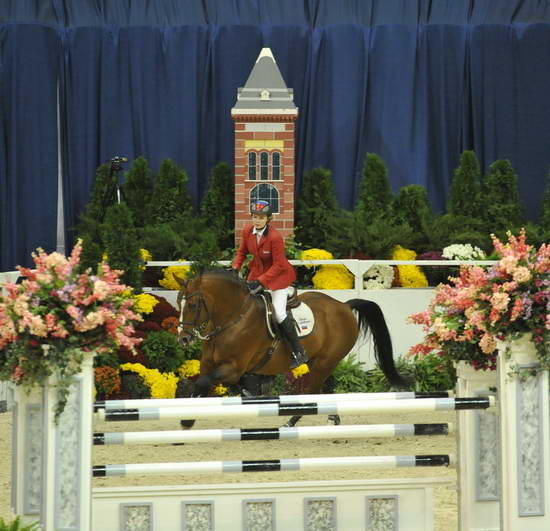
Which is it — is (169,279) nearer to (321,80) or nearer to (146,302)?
(146,302)

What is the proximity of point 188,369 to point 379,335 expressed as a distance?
1942 mm

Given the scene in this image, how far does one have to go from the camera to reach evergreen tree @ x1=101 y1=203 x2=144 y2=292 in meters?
9.54

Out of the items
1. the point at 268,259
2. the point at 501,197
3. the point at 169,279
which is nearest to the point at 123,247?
the point at 169,279

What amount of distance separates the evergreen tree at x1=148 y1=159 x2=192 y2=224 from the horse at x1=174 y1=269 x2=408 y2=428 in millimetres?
3651

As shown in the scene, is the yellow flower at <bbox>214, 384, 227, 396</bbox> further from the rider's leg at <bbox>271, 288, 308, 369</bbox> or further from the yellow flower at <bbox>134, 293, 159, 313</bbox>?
the rider's leg at <bbox>271, 288, 308, 369</bbox>

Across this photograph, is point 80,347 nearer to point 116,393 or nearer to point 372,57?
point 116,393

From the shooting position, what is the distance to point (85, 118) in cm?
1193

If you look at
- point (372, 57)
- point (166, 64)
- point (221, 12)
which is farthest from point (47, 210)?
point (372, 57)

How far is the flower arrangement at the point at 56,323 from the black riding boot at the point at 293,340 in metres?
3.74

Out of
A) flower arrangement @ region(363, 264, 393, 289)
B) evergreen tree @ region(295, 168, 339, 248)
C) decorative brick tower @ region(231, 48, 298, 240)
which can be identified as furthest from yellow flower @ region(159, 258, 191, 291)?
flower arrangement @ region(363, 264, 393, 289)

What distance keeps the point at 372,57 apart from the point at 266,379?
516 centimetres

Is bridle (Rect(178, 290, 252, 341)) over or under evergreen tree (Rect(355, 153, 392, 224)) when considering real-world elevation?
under

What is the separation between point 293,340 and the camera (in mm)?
7711

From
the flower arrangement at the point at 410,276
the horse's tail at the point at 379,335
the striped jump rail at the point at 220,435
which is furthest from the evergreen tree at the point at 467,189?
the striped jump rail at the point at 220,435
